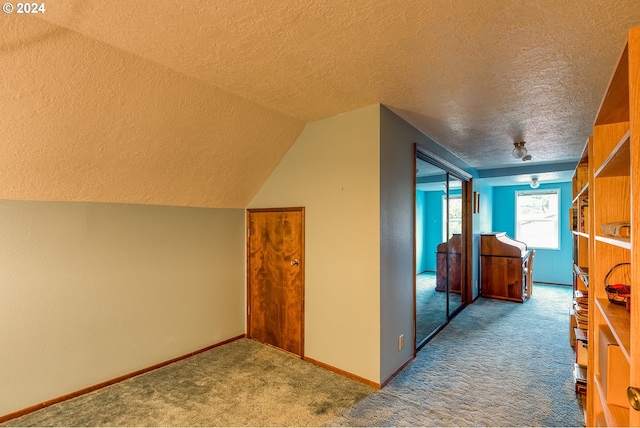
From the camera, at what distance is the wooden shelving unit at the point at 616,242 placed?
0.85 metres

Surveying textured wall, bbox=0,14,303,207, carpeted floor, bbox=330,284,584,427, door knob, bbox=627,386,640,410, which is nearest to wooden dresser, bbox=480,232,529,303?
carpeted floor, bbox=330,284,584,427

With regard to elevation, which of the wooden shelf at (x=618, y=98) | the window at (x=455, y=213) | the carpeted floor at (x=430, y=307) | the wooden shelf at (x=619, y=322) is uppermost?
the wooden shelf at (x=618, y=98)

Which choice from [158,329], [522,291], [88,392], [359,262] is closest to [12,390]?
[88,392]

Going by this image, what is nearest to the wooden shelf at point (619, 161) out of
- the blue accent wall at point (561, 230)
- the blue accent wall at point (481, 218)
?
the blue accent wall at point (481, 218)

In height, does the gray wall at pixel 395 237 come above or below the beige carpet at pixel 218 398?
above

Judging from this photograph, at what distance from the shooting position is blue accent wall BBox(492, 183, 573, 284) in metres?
6.21

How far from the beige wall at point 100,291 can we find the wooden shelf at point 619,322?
3160mm

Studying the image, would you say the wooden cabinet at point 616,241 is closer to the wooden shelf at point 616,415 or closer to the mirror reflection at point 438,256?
the wooden shelf at point 616,415

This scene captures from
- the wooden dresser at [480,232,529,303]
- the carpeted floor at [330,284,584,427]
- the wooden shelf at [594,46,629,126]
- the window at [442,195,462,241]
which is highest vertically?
the wooden shelf at [594,46,629,126]

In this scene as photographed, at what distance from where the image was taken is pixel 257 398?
232 cm

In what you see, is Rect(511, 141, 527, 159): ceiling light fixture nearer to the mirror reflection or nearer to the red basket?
the mirror reflection

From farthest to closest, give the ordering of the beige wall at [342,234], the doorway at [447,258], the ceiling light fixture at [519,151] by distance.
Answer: the doorway at [447,258] < the ceiling light fixture at [519,151] < the beige wall at [342,234]

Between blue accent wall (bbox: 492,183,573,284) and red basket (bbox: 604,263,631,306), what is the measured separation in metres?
5.61

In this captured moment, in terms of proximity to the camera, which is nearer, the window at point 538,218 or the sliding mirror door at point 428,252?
the sliding mirror door at point 428,252
